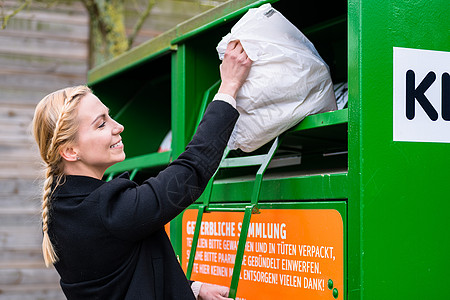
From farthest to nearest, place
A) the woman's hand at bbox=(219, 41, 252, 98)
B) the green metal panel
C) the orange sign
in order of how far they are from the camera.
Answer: the woman's hand at bbox=(219, 41, 252, 98) → the orange sign → the green metal panel

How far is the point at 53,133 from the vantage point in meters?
1.88

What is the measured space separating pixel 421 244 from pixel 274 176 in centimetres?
65

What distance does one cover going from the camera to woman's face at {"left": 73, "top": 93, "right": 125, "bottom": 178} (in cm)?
188

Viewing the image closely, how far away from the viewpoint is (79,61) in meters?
5.68

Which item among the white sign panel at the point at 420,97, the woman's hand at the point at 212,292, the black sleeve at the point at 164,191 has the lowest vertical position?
the woman's hand at the point at 212,292

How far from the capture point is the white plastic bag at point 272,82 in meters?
1.99

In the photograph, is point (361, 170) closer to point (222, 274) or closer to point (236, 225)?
point (236, 225)

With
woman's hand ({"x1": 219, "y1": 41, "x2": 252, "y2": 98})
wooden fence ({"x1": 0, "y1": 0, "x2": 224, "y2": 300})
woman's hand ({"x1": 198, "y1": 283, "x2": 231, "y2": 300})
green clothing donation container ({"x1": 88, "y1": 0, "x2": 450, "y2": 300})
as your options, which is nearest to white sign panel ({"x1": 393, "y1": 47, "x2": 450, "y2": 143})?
green clothing donation container ({"x1": 88, "y1": 0, "x2": 450, "y2": 300})

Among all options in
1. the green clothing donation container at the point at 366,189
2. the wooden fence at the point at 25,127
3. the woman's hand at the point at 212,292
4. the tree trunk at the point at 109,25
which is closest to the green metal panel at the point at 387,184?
the green clothing donation container at the point at 366,189

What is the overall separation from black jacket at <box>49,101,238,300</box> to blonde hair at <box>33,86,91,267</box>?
0.12 feet

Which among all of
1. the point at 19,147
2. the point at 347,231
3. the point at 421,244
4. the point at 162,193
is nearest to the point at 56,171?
the point at 162,193

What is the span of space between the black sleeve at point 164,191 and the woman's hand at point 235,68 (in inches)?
6.1

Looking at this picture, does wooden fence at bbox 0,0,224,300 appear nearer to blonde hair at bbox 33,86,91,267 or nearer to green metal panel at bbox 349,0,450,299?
blonde hair at bbox 33,86,91,267

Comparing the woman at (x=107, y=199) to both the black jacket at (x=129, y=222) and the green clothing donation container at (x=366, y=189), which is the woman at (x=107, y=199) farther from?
the green clothing donation container at (x=366, y=189)
